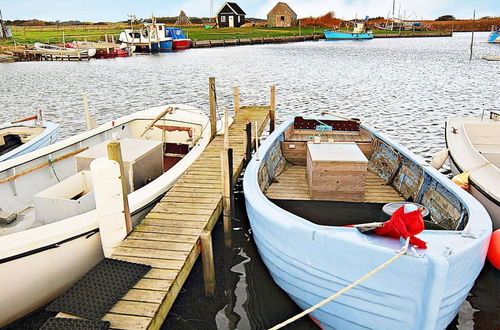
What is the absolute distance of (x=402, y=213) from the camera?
4.37 metres

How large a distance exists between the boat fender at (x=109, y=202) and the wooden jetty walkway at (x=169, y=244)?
0.66 ft

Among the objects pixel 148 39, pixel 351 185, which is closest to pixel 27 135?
pixel 351 185

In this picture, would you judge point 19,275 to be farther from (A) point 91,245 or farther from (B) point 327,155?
(B) point 327,155

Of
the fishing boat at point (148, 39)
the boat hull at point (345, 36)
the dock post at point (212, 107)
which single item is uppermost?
the boat hull at point (345, 36)

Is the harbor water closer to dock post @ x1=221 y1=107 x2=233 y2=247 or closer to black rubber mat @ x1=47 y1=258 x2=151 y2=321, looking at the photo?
dock post @ x1=221 y1=107 x2=233 y2=247

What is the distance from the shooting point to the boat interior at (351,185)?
6.94 meters

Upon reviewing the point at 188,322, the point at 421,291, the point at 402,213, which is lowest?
the point at 188,322

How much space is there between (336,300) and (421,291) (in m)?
1.11

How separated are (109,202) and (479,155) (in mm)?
8340

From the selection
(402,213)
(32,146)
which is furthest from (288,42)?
(402,213)

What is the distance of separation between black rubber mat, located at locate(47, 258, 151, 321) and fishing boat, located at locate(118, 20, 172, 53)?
6435 cm

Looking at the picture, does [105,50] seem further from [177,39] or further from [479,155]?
[479,155]

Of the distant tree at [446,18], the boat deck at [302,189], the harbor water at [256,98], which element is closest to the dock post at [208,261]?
the harbor water at [256,98]

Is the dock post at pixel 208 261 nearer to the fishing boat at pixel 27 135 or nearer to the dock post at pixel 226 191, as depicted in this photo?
the dock post at pixel 226 191
